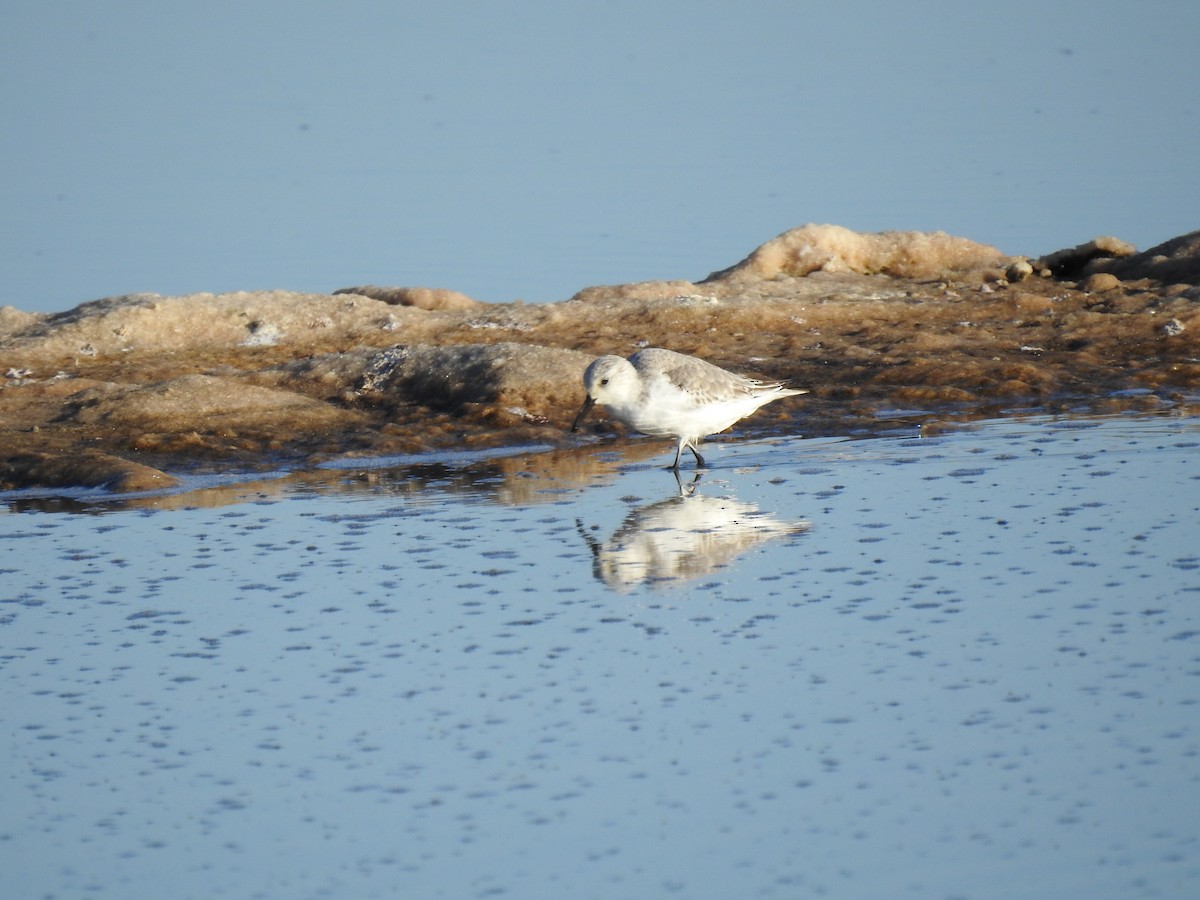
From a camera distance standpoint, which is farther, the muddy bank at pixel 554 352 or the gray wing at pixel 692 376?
the muddy bank at pixel 554 352

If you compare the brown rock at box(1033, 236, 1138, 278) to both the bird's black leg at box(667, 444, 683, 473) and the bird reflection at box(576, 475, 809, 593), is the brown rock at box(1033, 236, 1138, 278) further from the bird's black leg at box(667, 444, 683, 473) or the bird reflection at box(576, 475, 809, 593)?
the bird reflection at box(576, 475, 809, 593)

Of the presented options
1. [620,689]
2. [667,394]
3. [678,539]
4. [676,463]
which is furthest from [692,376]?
[620,689]

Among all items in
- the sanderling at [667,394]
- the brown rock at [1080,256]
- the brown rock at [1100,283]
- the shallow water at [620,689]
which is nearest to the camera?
the shallow water at [620,689]

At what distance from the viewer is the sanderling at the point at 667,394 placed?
973 centimetres

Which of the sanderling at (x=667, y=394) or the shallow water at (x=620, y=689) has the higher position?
the sanderling at (x=667, y=394)

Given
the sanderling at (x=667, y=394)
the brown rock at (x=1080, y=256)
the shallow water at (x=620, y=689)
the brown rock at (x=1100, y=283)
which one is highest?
the brown rock at (x=1080, y=256)

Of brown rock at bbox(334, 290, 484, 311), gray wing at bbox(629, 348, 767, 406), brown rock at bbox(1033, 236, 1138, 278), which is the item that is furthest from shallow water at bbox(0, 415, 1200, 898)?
brown rock at bbox(1033, 236, 1138, 278)

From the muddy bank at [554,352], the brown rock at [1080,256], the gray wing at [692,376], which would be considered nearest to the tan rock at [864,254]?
the muddy bank at [554,352]

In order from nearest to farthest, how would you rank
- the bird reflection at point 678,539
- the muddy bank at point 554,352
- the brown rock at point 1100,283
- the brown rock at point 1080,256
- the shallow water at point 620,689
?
the shallow water at point 620,689, the bird reflection at point 678,539, the muddy bank at point 554,352, the brown rock at point 1100,283, the brown rock at point 1080,256

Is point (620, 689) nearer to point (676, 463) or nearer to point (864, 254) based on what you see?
point (676, 463)

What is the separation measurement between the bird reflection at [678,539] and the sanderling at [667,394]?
0.86 metres

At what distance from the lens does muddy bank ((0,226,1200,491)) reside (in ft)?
36.0

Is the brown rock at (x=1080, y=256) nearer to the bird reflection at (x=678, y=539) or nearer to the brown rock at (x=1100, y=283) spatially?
the brown rock at (x=1100, y=283)

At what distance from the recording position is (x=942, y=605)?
669 cm
